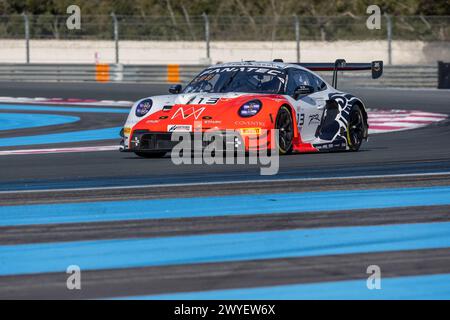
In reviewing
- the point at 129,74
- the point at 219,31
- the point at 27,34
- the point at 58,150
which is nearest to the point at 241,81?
the point at 58,150

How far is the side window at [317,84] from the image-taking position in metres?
13.8

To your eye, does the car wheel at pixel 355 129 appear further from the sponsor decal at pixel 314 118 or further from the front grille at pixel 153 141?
the front grille at pixel 153 141

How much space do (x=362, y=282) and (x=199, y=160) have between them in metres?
6.33

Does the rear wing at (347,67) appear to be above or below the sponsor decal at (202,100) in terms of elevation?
above

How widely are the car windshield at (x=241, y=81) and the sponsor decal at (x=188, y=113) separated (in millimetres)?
819

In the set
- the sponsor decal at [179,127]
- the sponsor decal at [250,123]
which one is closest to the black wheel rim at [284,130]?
the sponsor decal at [250,123]

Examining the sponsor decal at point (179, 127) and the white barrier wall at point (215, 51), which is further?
the white barrier wall at point (215, 51)

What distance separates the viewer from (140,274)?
19.9 feet

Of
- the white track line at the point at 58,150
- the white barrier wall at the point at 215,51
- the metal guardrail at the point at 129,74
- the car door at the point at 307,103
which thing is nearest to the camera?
the car door at the point at 307,103

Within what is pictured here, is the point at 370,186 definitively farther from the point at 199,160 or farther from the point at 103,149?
the point at 103,149

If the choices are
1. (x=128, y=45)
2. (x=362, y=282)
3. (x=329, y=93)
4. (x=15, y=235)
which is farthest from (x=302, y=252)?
(x=128, y=45)

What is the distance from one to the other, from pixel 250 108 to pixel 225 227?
15.7ft

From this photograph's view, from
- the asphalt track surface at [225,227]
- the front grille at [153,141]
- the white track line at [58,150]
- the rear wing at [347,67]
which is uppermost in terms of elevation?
the rear wing at [347,67]

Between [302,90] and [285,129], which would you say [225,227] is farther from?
[302,90]
